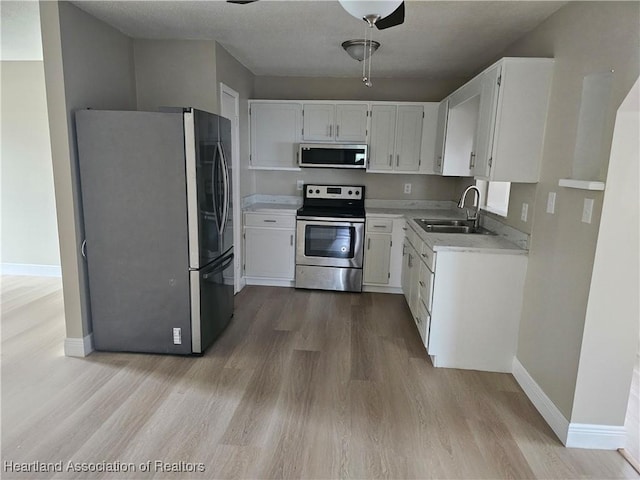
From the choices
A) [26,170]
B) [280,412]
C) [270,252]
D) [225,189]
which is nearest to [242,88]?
[225,189]

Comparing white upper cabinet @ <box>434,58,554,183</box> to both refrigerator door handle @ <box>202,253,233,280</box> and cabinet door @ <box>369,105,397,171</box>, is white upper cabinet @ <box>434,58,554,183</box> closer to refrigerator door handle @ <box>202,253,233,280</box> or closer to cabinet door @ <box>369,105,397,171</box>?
cabinet door @ <box>369,105,397,171</box>

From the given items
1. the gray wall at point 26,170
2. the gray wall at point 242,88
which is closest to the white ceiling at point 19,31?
the gray wall at point 26,170

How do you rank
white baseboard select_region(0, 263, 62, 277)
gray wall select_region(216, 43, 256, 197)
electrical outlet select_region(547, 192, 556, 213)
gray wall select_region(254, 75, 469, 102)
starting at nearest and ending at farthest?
electrical outlet select_region(547, 192, 556, 213) < gray wall select_region(216, 43, 256, 197) < gray wall select_region(254, 75, 469, 102) < white baseboard select_region(0, 263, 62, 277)

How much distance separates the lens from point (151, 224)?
279 centimetres

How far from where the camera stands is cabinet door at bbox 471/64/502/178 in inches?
103

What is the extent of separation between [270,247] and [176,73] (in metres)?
1.98

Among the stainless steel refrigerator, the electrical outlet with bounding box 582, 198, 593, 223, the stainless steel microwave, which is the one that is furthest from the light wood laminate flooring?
the stainless steel microwave

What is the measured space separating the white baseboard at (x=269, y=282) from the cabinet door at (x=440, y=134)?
207 centimetres

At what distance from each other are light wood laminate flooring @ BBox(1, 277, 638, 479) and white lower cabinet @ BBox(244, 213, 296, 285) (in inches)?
47.7

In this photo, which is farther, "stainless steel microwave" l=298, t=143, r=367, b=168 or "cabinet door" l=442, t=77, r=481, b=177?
"stainless steel microwave" l=298, t=143, r=367, b=168

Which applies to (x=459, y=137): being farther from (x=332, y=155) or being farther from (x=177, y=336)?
(x=177, y=336)

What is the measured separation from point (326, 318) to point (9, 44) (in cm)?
392

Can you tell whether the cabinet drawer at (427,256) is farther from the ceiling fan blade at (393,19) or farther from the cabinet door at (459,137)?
the ceiling fan blade at (393,19)

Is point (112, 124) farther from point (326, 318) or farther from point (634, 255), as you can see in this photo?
point (634, 255)
